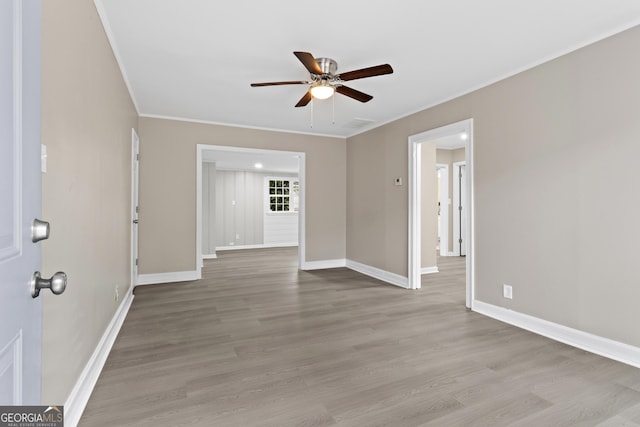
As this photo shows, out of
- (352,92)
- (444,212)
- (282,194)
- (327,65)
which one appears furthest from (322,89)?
(282,194)

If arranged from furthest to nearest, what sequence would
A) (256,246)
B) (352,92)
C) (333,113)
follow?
(256,246), (333,113), (352,92)

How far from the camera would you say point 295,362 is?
238 cm

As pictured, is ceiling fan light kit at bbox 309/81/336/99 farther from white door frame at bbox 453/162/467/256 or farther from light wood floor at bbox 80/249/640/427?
white door frame at bbox 453/162/467/256

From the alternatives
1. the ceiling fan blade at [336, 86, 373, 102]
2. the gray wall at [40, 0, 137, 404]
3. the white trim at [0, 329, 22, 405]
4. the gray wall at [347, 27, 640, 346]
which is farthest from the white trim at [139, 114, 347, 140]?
the white trim at [0, 329, 22, 405]

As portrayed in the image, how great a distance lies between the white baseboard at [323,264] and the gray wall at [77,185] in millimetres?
3331

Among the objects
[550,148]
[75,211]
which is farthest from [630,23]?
[75,211]

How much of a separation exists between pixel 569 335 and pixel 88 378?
3595 millimetres

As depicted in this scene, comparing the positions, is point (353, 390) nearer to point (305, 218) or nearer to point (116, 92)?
point (116, 92)

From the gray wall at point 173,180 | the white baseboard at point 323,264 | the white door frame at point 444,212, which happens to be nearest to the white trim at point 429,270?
the white baseboard at point 323,264

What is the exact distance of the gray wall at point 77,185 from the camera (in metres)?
1.40

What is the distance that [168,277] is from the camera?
4.88m

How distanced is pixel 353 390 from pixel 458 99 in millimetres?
3319

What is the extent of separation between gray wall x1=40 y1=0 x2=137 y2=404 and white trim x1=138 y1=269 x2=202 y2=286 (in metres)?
1.94

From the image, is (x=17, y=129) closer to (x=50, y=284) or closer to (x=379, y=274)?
(x=50, y=284)
